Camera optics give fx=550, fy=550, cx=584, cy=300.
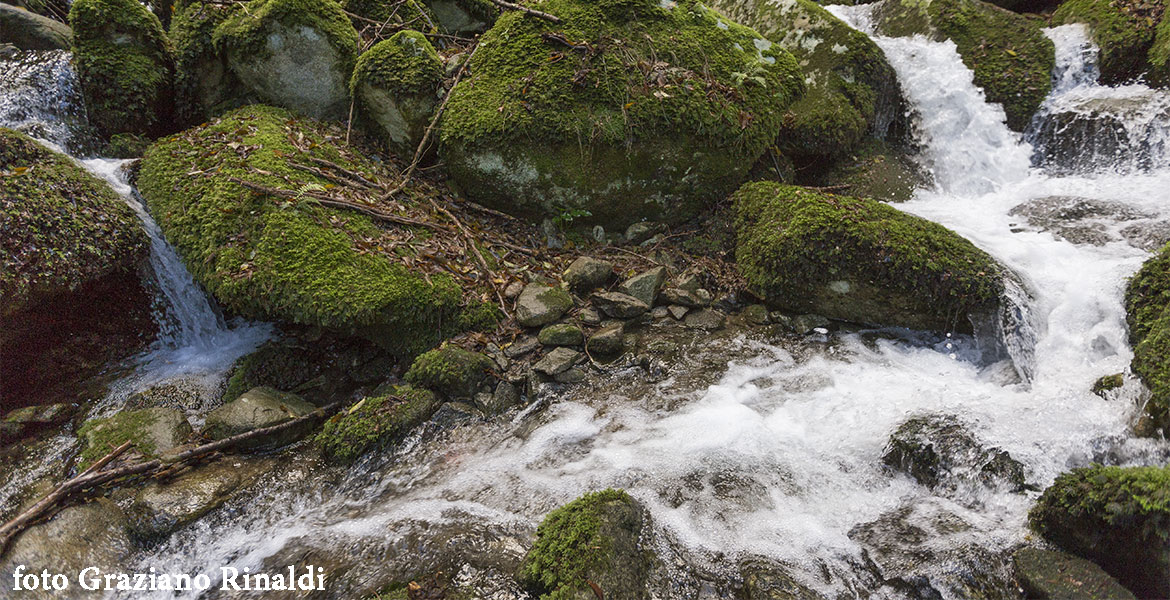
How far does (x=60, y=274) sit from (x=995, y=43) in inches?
436

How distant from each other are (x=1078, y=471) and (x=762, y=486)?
5.24ft

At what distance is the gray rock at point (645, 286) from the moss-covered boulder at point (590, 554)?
2.48 metres

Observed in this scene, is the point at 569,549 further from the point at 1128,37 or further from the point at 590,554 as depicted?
the point at 1128,37

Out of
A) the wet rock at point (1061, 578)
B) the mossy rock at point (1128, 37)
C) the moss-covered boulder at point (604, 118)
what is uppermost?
the mossy rock at point (1128, 37)

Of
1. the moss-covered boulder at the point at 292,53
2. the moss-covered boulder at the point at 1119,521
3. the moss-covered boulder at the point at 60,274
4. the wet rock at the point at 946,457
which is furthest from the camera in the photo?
the moss-covered boulder at the point at 292,53

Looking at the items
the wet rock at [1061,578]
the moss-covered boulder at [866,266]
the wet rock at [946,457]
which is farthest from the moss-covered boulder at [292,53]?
the wet rock at [1061,578]

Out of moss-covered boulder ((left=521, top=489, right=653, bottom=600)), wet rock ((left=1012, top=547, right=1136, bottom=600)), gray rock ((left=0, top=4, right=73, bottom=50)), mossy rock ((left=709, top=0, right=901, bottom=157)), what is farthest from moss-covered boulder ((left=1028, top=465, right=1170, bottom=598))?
gray rock ((left=0, top=4, right=73, bottom=50))

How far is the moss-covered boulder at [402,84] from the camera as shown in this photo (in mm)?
5965

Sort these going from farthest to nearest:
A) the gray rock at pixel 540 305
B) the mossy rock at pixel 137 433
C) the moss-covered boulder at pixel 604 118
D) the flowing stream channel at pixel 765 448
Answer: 1. the moss-covered boulder at pixel 604 118
2. the gray rock at pixel 540 305
3. the mossy rock at pixel 137 433
4. the flowing stream channel at pixel 765 448

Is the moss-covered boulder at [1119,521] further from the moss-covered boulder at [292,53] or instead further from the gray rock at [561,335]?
the moss-covered boulder at [292,53]

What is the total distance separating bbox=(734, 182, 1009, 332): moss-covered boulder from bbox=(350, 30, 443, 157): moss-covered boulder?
12.4 feet

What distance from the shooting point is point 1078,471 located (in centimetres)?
282

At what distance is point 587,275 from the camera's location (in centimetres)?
541

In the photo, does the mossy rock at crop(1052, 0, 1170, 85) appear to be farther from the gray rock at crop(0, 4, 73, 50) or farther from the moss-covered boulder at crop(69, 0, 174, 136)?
the gray rock at crop(0, 4, 73, 50)
